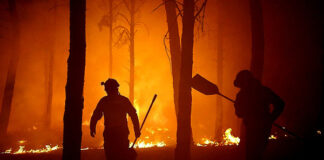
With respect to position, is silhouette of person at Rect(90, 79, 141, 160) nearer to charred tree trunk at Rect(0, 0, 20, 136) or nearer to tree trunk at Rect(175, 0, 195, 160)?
tree trunk at Rect(175, 0, 195, 160)

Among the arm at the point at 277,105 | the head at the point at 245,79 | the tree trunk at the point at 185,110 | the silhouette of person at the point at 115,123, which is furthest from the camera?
the tree trunk at the point at 185,110

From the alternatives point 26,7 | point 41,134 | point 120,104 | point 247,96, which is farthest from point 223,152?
point 26,7

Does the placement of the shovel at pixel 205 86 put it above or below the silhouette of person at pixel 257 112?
above

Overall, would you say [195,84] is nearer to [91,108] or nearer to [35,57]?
[91,108]

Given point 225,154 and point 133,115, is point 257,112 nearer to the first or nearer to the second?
point 133,115

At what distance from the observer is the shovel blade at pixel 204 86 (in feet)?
21.5

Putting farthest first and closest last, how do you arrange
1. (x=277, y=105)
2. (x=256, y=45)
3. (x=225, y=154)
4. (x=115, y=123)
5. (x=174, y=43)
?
(x=174, y=43), (x=256, y=45), (x=225, y=154), (x=115, y=123), (x=277, y=105)

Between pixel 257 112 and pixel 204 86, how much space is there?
1.73 metres

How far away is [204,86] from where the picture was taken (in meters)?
6.62

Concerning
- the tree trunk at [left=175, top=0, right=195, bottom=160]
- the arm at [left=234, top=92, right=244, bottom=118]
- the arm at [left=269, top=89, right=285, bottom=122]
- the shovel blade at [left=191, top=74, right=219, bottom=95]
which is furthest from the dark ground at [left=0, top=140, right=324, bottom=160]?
the arm at [left=269, top=89, right=285, bottom=122]

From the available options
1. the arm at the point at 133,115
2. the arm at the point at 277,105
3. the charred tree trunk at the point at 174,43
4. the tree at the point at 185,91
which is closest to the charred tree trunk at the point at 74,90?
the arm at the point at 133,115

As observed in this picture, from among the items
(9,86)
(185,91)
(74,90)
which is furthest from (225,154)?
(9,86)

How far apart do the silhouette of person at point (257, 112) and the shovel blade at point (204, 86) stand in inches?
50.0

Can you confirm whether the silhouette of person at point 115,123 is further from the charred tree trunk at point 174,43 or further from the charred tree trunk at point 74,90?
the charred tree trunk at point 174,43
